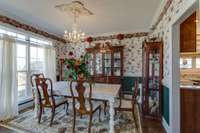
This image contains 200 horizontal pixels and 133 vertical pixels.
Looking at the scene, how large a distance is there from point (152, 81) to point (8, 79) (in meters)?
3.48

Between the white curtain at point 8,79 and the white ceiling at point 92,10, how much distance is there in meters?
0.75

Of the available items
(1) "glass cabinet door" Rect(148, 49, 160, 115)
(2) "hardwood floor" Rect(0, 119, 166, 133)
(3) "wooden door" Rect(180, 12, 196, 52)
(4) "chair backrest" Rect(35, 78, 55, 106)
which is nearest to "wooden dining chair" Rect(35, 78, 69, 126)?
(4) "chair backrest" Rect(35, 78, 55, 106)

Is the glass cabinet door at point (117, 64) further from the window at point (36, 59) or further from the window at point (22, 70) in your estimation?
the window at point (22, 70)

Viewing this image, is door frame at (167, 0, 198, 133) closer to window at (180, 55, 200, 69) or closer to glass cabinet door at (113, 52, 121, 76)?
window at (180, 55, 200, 69)

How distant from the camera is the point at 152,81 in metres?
3.31

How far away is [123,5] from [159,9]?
0.82 metres

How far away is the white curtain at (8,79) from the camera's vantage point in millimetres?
3176

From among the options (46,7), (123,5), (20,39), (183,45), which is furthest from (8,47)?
(183,45)

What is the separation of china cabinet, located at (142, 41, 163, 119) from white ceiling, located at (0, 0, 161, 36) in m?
0.82

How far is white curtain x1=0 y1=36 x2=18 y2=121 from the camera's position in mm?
3176

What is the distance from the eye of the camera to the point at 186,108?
232 centimetres

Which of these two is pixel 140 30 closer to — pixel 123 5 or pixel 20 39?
pixel 123 5

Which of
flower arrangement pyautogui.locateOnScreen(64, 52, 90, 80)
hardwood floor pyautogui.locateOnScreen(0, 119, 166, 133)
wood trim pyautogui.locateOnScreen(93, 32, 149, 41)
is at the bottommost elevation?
hardwood floor pyautogui.locateOnScreen(0, 119, 166, 133)

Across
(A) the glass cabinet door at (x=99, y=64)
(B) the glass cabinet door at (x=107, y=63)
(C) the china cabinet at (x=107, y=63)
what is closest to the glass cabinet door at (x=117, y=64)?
(C) the china cabinet at (x=107, y=63)
